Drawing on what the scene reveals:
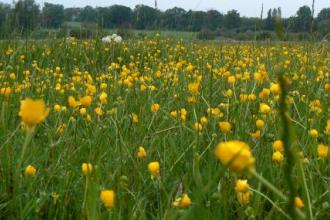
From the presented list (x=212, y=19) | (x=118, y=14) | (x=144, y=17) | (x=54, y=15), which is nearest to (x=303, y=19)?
(x=212, y=19)

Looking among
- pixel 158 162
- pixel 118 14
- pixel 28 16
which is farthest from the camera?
pixel 118 14

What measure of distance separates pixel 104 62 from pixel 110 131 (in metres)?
3.53

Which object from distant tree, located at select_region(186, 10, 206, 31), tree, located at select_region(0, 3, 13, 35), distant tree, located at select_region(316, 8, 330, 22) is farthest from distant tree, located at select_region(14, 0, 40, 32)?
distant tree, located at select_region(316, 8, 330, 22)

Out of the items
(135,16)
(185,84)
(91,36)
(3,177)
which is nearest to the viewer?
(3,177)

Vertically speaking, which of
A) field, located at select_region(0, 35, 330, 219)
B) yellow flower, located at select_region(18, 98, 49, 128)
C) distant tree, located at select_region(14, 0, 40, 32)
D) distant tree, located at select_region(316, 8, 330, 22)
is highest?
distant tree, located at select_region(316, 8, 330, 22)

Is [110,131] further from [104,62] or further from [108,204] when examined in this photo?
[104,62]

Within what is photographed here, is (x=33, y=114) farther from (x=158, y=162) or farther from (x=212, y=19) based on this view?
(x=212, y=19)

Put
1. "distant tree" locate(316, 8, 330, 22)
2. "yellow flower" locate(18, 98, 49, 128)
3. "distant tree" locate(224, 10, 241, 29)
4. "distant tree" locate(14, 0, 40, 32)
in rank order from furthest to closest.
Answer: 1. "distant tree" locate(224, 10, 241, 29)
2. "distant tree" locate(14, 0, 40, 32)
3. "distant tree" locate(316, 8, 330, 22)
4. "yellow flower" locate(18, 98, 49, 128)

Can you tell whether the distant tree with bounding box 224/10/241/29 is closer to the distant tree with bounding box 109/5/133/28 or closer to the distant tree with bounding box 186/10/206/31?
the distant tree with bounding box 186/10/206/31

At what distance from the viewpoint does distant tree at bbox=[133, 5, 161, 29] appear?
529 centimetres

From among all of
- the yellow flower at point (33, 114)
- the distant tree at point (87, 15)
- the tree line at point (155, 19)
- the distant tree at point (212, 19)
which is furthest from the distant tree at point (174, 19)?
the yellow flower at point (33, 114)

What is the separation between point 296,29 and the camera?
4379mm

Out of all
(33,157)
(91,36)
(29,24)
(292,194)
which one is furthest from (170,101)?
(91,36)

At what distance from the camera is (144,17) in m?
5.47
